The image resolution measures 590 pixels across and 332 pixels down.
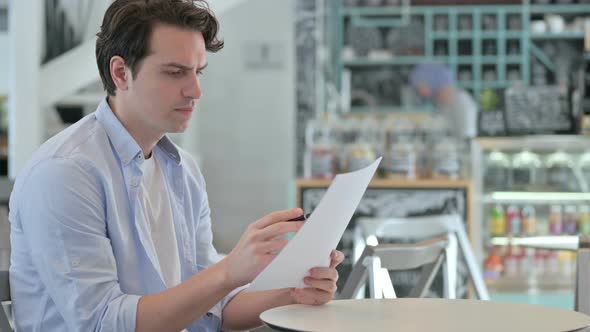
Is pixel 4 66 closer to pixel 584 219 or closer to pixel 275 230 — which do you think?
pixel 584 219

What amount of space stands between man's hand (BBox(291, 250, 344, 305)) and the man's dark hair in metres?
0.51

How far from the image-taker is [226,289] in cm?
174

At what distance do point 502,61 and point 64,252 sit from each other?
11.7 m

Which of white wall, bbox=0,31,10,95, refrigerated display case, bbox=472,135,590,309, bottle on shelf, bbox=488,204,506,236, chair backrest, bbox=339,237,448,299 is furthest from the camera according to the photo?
white wall, bbox=0,31,10,95

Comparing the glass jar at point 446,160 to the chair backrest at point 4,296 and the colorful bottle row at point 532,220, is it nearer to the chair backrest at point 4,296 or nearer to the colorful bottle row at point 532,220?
the colorful bottle row at point 532,220

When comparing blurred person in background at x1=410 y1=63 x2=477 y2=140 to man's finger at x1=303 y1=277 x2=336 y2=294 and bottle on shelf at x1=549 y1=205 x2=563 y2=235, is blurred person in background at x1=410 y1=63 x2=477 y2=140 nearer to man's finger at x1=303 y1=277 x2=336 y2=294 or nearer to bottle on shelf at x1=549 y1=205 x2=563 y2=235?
bottle on shelf at x1=549 y1=205 x2=563 y2=235

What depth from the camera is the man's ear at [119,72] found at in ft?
6.46

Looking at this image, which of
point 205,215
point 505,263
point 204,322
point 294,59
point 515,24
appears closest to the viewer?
point 204,322

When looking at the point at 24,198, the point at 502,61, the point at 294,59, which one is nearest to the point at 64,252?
the point at 24,198

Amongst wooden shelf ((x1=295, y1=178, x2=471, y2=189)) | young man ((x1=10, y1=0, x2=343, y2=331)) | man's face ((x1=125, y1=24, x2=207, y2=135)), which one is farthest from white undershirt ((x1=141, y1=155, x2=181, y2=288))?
wooden shelf ((x1=295, y1=178, x2=471, y2=189))

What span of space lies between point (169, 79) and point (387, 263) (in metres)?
1.21

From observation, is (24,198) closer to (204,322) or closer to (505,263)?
(204,322)

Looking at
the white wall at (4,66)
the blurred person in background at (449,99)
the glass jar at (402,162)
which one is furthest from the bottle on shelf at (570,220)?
the white wall at (4,66)

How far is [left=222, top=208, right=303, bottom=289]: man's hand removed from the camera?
166 centimetres
